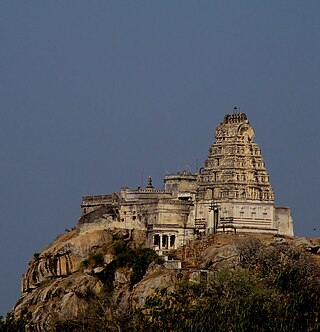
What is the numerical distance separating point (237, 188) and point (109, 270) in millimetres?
13758

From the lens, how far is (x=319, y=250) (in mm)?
158375

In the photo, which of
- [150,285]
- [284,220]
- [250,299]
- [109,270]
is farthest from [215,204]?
[250,299]

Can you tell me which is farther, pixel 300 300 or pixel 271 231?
pixel 271 231

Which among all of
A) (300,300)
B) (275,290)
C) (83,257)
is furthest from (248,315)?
(83,257)

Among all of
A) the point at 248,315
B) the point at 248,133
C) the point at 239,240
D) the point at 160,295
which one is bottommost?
the point at 248,315

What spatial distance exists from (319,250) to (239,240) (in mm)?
8822

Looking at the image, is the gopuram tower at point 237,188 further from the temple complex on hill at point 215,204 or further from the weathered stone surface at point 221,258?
the weathered stone surface at point 221,258

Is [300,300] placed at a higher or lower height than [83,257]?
lower

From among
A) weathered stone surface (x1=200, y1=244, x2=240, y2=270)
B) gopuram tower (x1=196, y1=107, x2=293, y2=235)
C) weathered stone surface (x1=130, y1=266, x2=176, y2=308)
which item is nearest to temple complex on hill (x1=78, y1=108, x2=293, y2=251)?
gopuram tower (x1=196, y1=107, x2=293, y2=235)

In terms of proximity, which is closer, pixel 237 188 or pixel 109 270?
pixel 109 270

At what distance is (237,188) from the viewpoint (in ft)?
527

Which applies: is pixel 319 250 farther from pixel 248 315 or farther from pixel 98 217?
pixel 248 315

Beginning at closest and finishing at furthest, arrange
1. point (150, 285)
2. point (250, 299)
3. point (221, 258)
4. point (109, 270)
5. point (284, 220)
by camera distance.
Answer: point (250, 299) → point (150, 285) → point (221, 258) → point (109, 270) → point (284, 220)

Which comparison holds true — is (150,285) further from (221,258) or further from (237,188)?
(237,188)
